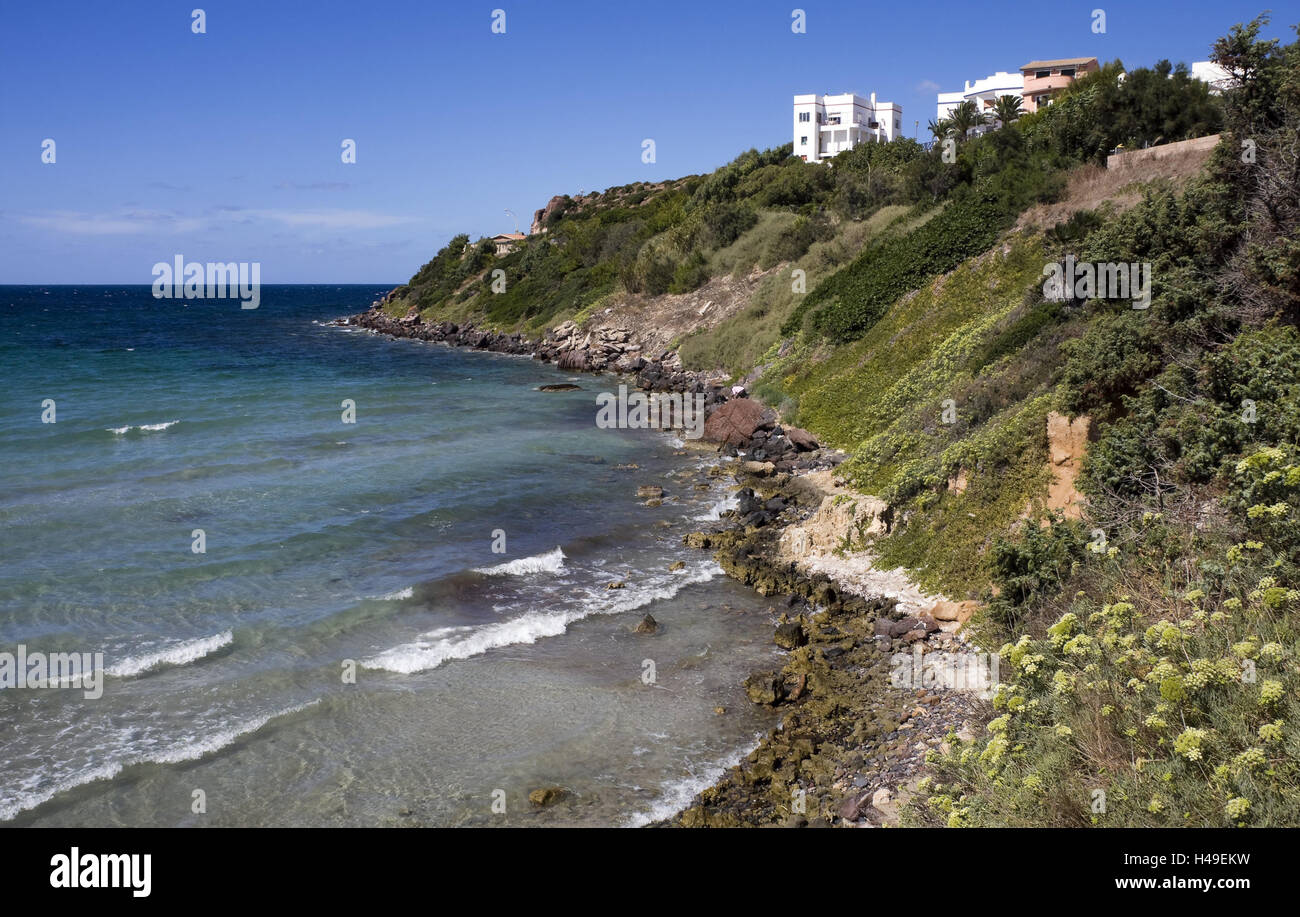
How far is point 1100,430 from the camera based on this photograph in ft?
42.4

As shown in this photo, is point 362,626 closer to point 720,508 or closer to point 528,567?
point 528,567

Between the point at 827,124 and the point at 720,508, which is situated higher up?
the point at 827,124

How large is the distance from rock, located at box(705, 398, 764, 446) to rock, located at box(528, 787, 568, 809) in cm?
1874

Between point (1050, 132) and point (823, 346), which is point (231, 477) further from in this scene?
point (1050, 132)

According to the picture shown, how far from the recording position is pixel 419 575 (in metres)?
17.9

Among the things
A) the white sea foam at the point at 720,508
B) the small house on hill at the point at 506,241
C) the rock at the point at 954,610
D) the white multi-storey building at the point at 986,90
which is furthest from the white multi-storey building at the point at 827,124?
the rock at the point at 954,610

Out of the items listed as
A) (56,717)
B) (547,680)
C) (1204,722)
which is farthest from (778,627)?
(56,717)

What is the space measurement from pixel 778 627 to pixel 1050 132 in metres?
25.2

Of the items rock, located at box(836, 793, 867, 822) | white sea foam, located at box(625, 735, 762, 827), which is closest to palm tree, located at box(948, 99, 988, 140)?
white sea foam, located at box(625, 735, 762, 827)

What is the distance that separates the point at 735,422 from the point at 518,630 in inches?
605

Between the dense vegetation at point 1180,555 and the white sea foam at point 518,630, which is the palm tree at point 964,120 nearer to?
the dense vegetation at point 1180,555

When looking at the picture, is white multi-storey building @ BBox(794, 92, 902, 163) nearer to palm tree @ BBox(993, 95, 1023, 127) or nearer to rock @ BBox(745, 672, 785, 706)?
palm tree @ BBox(993, 95, 1023, 127)

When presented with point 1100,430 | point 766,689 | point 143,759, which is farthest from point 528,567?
point 1100,430

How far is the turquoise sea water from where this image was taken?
35.2ft
